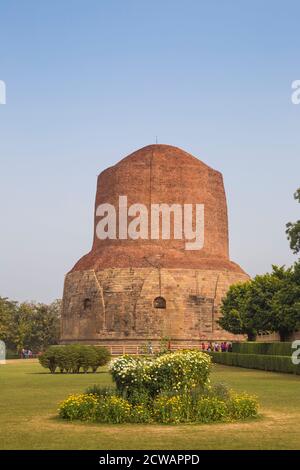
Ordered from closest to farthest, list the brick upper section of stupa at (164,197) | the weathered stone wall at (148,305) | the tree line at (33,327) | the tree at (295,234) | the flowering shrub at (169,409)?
the flowering shrub at (169,409) < the tree at (295,234) < the weathered stone wall at (148,305) < the brick upper section of stupa at (164,197) < the tree line at (33,327)

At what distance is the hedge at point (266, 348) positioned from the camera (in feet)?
94.3

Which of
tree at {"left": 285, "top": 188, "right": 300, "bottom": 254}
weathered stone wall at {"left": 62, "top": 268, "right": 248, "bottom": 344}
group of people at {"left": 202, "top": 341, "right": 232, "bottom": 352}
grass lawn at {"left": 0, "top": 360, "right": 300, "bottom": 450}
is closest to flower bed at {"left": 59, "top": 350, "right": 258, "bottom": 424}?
grass lawn at {"left": 0, "top": 360, "right": 300, "bottom": 450}

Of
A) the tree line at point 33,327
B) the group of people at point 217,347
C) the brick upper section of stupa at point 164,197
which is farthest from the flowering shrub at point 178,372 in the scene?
the tree line at point 33,327

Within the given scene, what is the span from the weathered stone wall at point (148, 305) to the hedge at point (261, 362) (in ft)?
47.9

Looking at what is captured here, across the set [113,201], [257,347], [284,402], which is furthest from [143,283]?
[284,402]

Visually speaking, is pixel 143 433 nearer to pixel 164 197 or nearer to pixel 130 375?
pixel 130 375

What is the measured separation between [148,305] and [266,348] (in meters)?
20.5

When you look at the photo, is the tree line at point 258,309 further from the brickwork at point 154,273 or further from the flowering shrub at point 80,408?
the flowering shrub at point 80,408

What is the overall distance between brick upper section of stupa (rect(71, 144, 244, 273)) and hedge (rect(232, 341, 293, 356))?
59.3ft

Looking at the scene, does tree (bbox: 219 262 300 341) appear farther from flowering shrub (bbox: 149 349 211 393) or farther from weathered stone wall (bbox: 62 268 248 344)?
flowering shrub (bbox: 149 349 211 393)

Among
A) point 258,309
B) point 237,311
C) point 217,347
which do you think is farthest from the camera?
point 217,347

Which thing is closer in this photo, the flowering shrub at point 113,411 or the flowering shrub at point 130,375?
the flowering shrub at point 113,411

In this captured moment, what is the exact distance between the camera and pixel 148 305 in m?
51.2

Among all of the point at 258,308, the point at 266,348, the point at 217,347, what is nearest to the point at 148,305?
the point at 217,347
